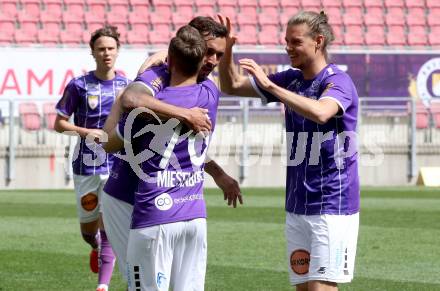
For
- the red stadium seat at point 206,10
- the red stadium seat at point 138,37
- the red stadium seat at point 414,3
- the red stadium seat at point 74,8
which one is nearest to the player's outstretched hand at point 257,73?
the red stadium seat at point 138,37

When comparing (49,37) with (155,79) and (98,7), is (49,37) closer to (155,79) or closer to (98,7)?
(98,7)

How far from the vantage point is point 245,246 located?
12.4 meters

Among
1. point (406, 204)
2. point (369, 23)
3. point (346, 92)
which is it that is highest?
point (369, 23)

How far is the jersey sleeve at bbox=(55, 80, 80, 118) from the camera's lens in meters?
9.68

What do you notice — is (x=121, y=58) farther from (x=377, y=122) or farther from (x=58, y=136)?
(x=377, y=122)

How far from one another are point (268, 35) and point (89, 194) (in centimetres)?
1858

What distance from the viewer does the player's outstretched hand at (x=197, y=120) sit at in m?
5.41

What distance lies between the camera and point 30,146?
21.3m

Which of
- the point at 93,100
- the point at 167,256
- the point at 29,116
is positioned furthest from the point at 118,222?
the point at 29,116

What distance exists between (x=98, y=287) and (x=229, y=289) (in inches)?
44.9

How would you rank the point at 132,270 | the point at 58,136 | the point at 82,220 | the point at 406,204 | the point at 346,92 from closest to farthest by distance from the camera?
the point at 132,270 → the point at 346,92 → the point at 82,220 → the point at 406,204 → the point at 58,136

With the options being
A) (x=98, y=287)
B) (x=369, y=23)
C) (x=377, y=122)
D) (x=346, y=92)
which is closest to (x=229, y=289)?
(x=98, y=287)

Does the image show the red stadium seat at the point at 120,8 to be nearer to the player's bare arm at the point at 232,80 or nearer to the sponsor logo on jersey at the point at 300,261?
the player's bare arm at the point at 232,80

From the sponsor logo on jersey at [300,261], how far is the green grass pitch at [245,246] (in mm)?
3171
